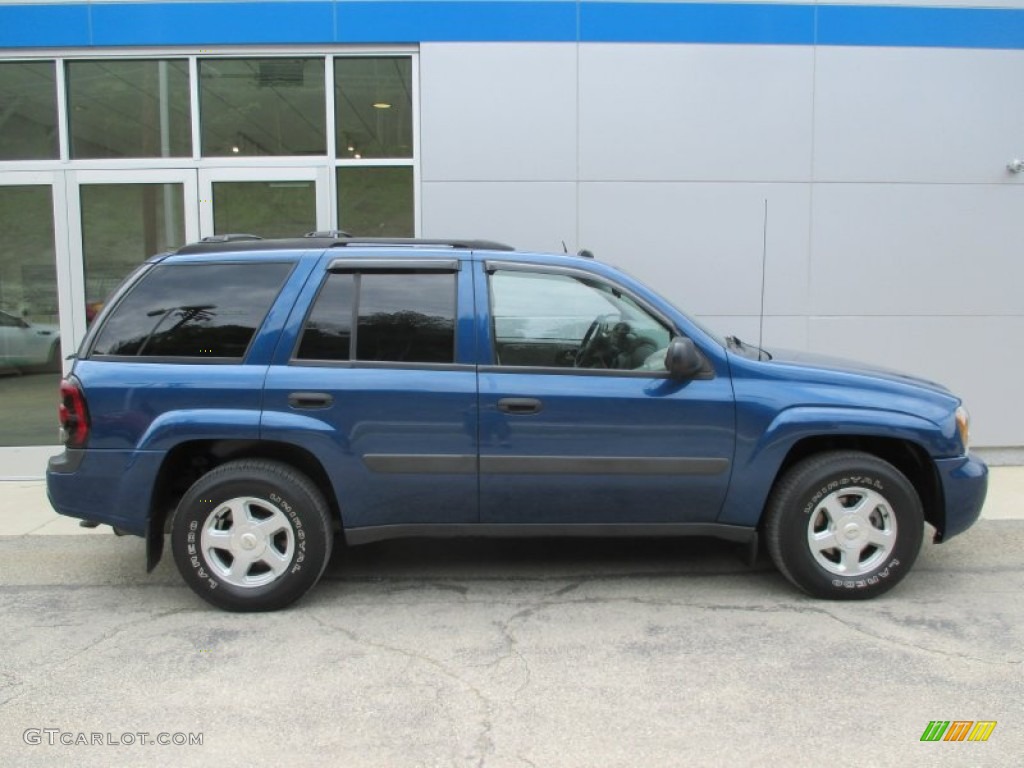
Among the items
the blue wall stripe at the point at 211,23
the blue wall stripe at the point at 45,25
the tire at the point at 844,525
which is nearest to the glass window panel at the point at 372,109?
the blue wall stripe at the point at 211,23

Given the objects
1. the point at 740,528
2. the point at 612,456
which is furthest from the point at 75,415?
the point at 740,528

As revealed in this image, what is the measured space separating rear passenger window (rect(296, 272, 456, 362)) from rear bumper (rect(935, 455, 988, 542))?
2.65 m

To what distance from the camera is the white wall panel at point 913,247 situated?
7590 mm

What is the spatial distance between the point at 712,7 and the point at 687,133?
116cm

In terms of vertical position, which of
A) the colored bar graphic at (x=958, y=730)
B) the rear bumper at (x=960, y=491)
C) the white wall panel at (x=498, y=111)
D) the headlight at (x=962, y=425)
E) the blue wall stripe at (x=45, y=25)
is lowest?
the colored bar graphic at (x=958, y=730)

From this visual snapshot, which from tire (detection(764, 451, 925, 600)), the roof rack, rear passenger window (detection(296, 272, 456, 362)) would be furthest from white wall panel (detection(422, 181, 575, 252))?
tire (detection(764, 451, 925, 600))

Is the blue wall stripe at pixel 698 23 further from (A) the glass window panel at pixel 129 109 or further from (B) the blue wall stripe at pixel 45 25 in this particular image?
(B) the blue wall stripe at pixel 45 25

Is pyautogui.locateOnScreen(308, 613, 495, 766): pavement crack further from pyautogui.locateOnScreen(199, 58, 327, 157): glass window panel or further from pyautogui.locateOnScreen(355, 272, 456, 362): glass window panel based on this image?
pyautogui.locateOnScreen(199, 58, 327, 157): glass window panel

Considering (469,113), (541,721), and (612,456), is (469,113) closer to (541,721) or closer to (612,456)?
(612,456)

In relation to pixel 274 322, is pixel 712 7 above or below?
above

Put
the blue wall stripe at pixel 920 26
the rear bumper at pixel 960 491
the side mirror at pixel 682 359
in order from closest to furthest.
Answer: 1. the side mirror at pixel 682 359
2. the rear bumper at pixel 960 491
3. the blue wall stripe at pixel 920 26

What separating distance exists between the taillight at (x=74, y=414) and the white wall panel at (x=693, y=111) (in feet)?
15.8

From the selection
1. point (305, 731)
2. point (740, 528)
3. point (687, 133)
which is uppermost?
point (687, 133)

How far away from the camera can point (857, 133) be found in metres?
7.53
